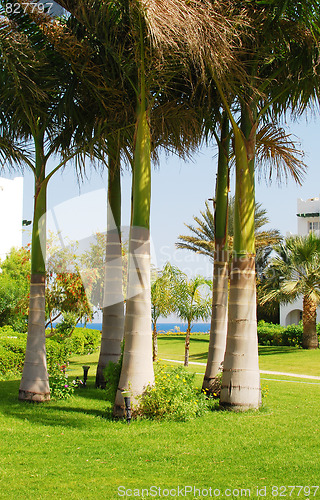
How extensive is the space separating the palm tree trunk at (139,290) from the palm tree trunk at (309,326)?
63.0ft

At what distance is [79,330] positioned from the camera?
27.2 m

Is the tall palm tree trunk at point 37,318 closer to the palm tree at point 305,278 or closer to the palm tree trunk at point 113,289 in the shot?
the palm tree trunk at point 113,289

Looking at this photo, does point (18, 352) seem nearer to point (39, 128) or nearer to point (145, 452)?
point (39, 128)

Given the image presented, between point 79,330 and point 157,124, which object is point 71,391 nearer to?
point 157,124

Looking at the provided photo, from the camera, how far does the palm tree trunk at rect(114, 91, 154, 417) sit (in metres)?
9.35

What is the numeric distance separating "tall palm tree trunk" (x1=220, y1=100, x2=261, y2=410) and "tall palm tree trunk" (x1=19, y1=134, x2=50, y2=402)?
408 centimetres

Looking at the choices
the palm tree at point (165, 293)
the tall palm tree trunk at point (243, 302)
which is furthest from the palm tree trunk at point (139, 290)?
the palm tree at point (165, 293)

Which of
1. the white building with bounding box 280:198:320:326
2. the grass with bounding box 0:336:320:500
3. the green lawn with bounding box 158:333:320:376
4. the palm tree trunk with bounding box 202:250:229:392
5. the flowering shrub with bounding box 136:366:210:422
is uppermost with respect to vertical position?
the white building with bounding box 280:198:320:326

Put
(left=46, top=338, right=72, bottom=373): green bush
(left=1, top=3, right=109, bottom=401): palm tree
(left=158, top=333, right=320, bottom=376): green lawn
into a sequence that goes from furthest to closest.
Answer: (left=158, top=333, right=320, bottom=376): green lawn → (left=46, top=338, right=72, bottom=373): green bush → (left=1, top=3, right=109, bottom=401): palm tree

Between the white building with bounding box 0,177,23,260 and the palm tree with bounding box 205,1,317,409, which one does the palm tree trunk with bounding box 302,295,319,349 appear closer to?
the white building with bounding box 0,177,23,260

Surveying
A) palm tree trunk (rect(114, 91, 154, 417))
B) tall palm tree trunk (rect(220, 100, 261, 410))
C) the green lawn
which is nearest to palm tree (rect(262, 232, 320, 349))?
the green lawn

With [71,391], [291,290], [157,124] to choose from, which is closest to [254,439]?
[71,391]

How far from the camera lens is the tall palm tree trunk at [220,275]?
12.2m

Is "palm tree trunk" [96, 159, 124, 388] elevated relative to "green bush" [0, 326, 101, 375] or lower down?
elevated
